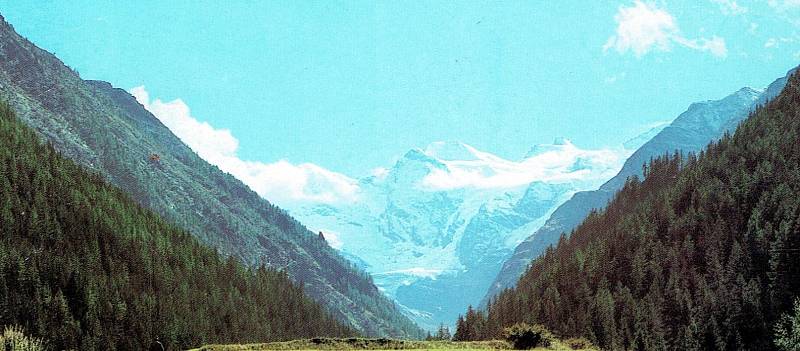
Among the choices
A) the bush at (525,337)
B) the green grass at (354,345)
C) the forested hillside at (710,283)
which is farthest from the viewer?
the forested hillside at (710,283)

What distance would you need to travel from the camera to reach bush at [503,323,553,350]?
253 feet

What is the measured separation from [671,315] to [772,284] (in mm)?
22074

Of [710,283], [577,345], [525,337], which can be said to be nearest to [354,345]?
[525,337]

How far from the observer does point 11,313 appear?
195500 millimetres

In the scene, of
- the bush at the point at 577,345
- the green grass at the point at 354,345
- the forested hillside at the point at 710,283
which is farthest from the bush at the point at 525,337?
the forested hillside at the point at 710,283

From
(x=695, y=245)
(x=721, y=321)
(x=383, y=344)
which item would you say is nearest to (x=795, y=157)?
(x=695, y=245)

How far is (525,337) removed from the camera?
78.1 metres

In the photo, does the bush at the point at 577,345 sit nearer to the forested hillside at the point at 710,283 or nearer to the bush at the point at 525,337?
the bush at the point at 525,337

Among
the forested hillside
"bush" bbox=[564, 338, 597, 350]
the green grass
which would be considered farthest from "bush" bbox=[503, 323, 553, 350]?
the forested hillside

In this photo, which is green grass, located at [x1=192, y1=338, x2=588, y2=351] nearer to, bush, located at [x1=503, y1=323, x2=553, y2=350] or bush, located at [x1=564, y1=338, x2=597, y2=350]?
bush, located at [x1=503, y1=323, x2=553, y2=350]

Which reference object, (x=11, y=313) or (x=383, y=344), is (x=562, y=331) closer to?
(x=383, y=344)

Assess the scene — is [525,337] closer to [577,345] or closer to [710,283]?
[577,345]

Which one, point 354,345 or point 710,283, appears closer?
point 354,345

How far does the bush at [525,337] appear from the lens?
253 ft
